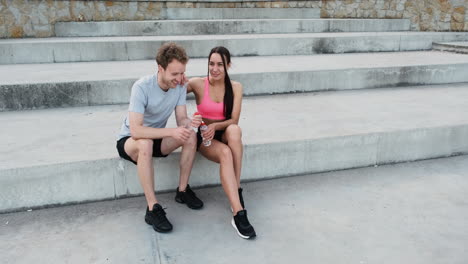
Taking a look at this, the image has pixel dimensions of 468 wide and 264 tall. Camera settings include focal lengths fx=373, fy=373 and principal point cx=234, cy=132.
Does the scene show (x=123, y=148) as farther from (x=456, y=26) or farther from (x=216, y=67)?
(x=456, y=26)

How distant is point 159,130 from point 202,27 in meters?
4.64

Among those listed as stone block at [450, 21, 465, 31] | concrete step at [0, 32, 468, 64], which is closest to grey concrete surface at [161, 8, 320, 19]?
concrete step at [0, 32, 468, 64]

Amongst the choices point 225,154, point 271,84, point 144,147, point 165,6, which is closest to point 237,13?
point 165,6

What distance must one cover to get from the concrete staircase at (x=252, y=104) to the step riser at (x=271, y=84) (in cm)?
1

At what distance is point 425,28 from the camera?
7.77 metres

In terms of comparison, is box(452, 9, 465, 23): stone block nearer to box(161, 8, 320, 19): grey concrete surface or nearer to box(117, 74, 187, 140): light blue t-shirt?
box(161, 8, 320, 19): grey concrete surface

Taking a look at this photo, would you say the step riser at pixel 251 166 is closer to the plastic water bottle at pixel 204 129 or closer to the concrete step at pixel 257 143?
the concrete step at pixel 257 143

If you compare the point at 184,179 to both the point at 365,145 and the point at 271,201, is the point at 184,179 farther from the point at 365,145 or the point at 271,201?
the point at 365,145

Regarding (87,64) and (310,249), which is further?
(87,64)

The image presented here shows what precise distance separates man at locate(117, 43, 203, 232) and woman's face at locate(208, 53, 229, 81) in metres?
0.24

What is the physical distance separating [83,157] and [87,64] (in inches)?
112

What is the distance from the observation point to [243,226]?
2.33 meters

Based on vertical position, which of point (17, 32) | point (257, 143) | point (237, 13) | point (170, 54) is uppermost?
point (237, 13)

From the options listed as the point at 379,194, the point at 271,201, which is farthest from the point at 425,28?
the point at 271,201
